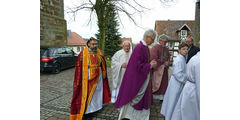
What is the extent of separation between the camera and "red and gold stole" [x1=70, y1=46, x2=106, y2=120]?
9.68 feet

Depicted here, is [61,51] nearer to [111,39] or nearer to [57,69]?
[57,69]

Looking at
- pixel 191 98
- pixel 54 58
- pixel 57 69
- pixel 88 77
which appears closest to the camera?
pixel 191 98

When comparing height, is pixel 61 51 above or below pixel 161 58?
above

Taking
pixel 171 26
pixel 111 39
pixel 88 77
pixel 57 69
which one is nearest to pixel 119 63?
pixel 88 77

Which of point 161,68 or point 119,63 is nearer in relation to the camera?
point 119,63

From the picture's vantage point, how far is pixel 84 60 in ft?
A: 10.0

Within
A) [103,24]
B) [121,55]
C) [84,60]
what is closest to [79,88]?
[84,60]

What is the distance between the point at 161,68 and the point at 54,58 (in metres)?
6.57

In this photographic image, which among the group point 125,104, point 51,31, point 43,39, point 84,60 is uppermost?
point 51,31

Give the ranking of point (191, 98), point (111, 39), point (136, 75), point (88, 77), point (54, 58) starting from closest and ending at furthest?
point (191, 98) < point (136, 75) < point (88, 77) < point (54, 58) < point (111, 39)

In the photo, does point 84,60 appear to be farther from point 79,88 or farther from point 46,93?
point 46,93

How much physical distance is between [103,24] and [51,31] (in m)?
4.34

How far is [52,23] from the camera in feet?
36.8

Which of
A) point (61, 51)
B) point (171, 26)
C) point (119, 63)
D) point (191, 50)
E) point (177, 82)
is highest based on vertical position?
point (171, 26)
